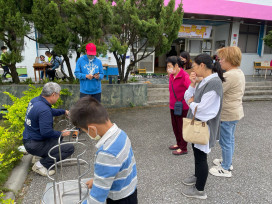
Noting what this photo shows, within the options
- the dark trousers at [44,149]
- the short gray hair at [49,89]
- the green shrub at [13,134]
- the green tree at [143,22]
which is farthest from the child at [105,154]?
the green tree at [143,22]

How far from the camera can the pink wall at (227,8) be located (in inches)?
376

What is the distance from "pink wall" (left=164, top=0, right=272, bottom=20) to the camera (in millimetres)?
9562

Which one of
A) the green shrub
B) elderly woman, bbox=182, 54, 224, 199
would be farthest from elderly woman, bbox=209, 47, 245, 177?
the green shrub

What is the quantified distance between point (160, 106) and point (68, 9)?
408cm

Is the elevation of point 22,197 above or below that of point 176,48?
below

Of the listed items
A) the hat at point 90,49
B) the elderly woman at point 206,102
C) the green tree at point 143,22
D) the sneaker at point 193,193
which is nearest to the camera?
the elderly woman at point 206,102

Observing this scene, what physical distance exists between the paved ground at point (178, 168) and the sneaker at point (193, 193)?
0.19ft

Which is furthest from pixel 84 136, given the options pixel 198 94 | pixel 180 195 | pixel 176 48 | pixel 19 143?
pixel 176 48

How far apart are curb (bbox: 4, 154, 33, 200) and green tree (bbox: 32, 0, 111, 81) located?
3.34m

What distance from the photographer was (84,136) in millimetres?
4531

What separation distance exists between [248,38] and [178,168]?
12.1 m

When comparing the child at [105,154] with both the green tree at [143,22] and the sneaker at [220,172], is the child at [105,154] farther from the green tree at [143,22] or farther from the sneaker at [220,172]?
the green tree at [143,22]

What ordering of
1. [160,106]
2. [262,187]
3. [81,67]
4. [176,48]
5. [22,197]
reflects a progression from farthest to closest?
1. [176,48]
2. [160,106]
3. [81,67]
4. [262,187]
5. [22,197]

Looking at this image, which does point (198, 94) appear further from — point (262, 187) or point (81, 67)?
point (81, 67)
